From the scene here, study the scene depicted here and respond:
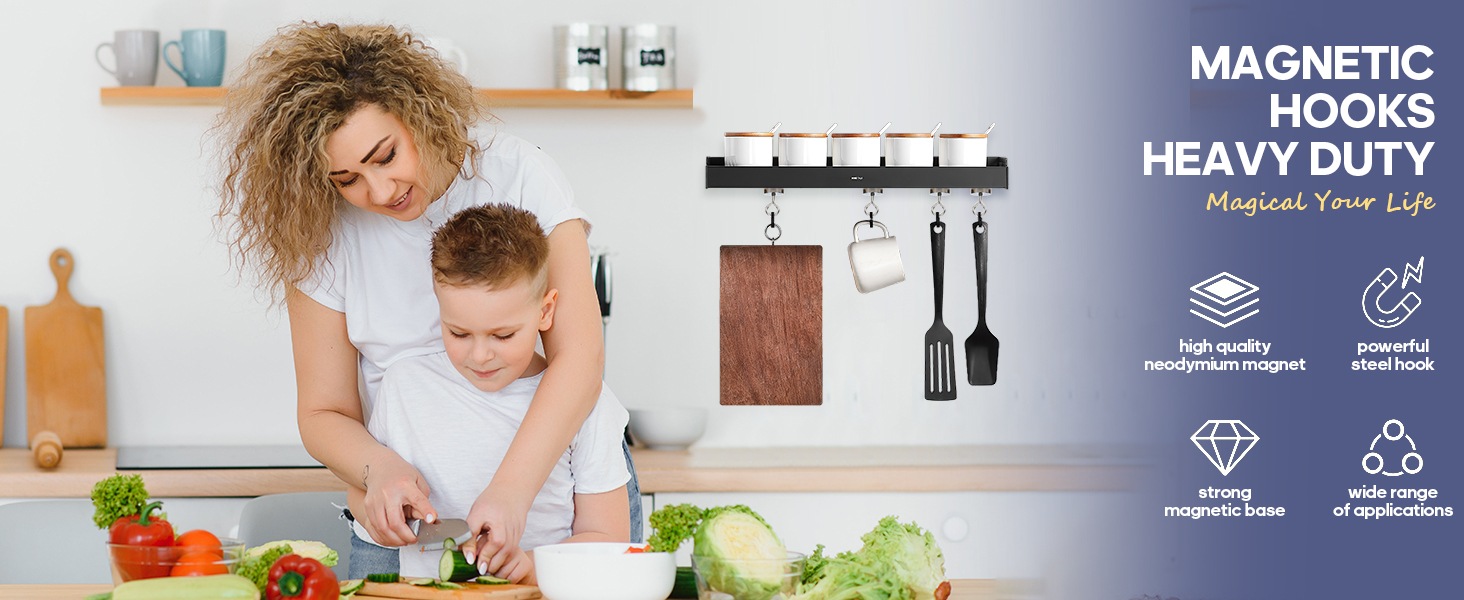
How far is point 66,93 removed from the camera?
2.88m

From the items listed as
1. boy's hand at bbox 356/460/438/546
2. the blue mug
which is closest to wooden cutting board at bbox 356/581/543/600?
boy's hand at bbox 356/460/438/546

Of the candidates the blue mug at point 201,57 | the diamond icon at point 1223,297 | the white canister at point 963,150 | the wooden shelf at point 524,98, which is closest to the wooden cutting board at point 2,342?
the wooden shelf at point 524,98

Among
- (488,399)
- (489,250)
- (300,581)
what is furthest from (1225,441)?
(300,581)

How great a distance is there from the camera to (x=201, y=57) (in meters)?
2.78

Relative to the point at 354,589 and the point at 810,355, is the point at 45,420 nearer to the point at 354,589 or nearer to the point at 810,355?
the point at 810,355

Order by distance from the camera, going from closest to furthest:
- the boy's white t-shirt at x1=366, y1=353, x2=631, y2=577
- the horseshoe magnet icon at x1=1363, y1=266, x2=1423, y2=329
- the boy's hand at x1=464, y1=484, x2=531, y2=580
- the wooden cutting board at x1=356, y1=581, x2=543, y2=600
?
the wooden cutting board at x1=356, y1=581, x2=543, y2=600
the boy's hand at x1=464, y1=484, x2=531, y2=580
the boy's white t-shirt at x1=366, y1=353, x2=631, y2=577
the horseshoe magnet icon at x1=1363, y1=266, x2=1423, y2=329

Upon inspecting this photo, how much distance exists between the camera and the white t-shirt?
162cm

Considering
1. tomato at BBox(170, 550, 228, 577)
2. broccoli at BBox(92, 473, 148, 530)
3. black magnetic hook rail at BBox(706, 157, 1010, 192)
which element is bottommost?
tomato at BBox(170, 550, 228, 577)

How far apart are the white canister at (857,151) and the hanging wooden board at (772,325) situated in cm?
21

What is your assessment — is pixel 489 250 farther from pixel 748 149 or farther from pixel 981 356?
pixel 981 356

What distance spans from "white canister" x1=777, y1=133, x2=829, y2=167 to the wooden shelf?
64 centimetres

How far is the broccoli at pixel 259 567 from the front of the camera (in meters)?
1.21

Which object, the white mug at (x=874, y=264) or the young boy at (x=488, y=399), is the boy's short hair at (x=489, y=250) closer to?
the young boy at (x=488, y=399)

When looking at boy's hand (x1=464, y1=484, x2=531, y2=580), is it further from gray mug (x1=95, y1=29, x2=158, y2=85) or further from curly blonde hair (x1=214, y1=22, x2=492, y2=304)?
gray mug (x1=95, y1=29, x2=158, y2=85)
